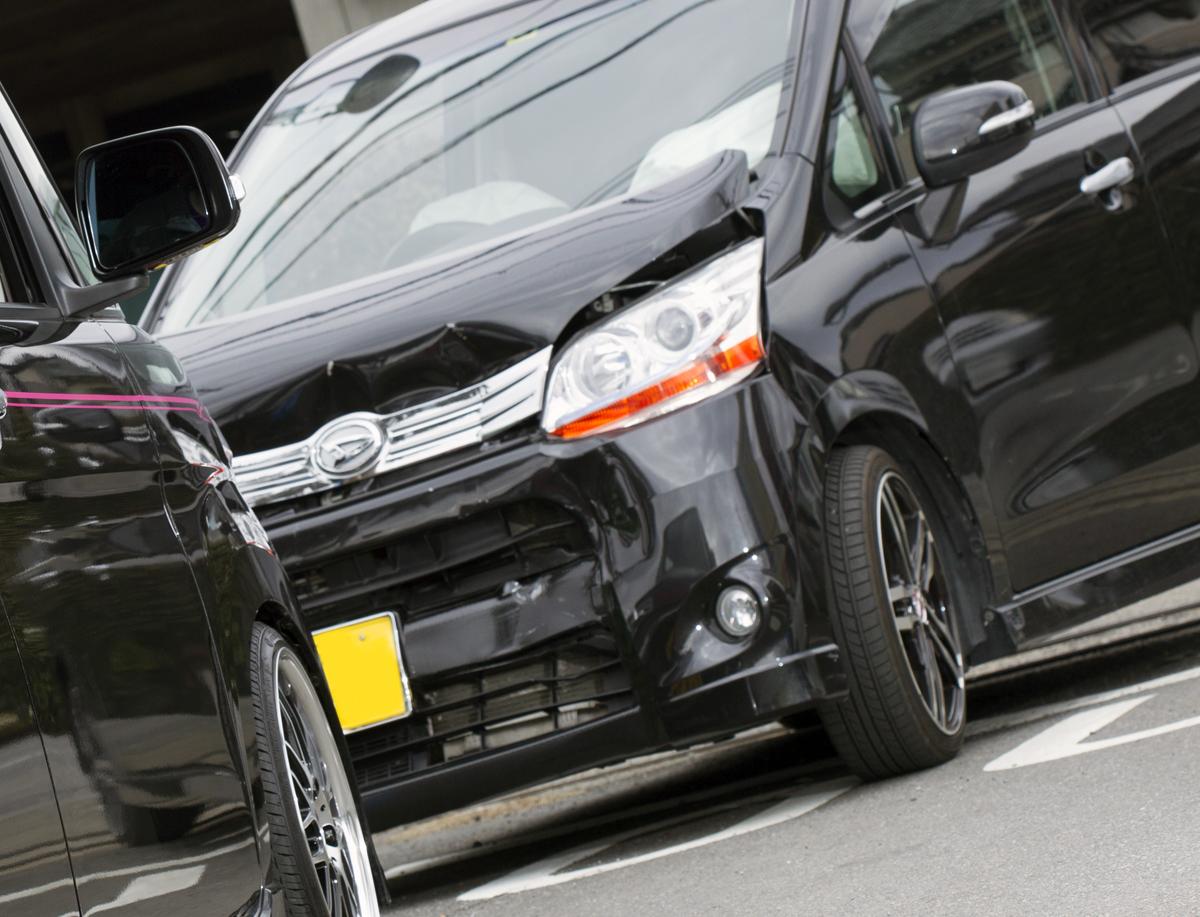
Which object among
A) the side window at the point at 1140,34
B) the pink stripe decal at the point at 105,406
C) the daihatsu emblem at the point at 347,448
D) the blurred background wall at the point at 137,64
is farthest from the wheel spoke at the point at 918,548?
the blurred background wall at the point at 137,64

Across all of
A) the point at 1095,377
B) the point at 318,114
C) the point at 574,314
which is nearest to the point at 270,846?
the point at 574,314

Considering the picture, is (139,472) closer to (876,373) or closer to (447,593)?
(447,593)

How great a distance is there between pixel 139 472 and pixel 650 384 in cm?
175

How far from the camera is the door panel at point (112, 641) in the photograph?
2432 millimetres

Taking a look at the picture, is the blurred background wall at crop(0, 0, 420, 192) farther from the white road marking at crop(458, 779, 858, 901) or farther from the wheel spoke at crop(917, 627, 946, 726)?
the wheel spoke at crop(917, 627, 946, 726)

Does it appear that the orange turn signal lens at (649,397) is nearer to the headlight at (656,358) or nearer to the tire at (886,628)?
the headlight at (656,358)

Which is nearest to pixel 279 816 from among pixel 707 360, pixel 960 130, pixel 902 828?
pixel 902 828

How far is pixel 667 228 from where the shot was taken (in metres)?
4.68

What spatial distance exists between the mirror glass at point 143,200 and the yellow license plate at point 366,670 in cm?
151

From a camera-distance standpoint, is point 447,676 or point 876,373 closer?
point 447,676

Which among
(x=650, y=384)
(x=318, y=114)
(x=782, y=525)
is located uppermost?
(x=318, y=114)

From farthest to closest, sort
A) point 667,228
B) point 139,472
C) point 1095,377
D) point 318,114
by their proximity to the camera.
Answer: point 318,114 → point 1095,377 → point 667,228 → point 139,472

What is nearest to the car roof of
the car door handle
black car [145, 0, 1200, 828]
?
black car [145, 0, 1200, 828]

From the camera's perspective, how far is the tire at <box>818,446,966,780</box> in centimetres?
464
